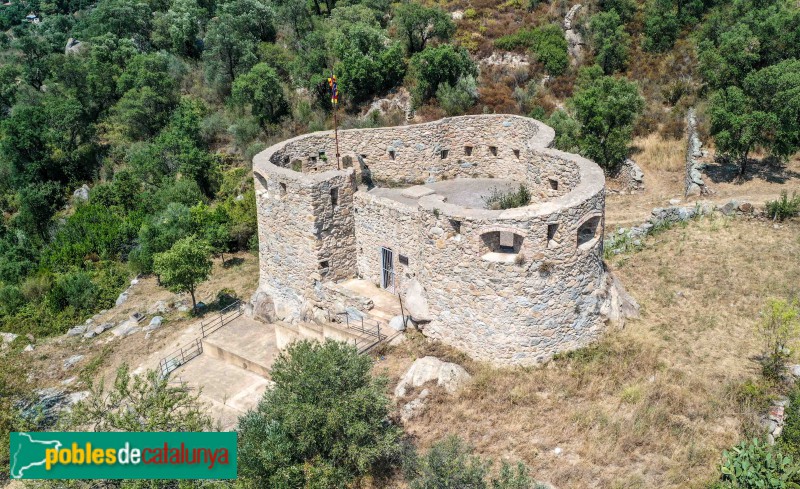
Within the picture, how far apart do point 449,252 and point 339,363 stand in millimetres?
4756

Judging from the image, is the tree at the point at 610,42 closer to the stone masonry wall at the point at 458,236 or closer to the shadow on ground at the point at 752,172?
the shadow on ground at the point at 752,172

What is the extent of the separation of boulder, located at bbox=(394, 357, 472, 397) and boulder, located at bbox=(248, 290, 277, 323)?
7.35 meters

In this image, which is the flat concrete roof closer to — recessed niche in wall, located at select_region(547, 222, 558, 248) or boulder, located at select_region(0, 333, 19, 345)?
recessed niche in wall, located at select_region(547, 222, 558, 248)

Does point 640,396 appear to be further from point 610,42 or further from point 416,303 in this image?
point 610,42

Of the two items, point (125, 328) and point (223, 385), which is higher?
point (223, 385)

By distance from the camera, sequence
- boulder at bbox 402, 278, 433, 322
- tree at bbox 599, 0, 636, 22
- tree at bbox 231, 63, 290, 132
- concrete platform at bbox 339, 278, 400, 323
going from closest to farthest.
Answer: boulder at bbox 402, 278, 433, 322
concrete platform at bbox 339, 278, 400, 323
tree at bbox 599, 0, 636, 22
tree at bbox 231, 63, 290, 132

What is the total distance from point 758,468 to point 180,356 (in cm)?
1842

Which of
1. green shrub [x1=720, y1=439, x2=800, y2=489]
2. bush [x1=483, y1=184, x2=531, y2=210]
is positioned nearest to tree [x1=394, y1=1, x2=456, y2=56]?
bush [x1=483, y1=184, x2=531, y2=210]

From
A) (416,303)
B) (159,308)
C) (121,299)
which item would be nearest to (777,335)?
(416,303)

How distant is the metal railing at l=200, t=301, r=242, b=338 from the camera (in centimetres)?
2534

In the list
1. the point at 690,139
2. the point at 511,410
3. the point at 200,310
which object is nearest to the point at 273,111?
the point at 200,310

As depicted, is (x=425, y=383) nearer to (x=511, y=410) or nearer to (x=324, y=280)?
(x=511, y=410)

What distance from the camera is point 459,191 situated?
81.4ft

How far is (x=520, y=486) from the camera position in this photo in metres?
13.6
